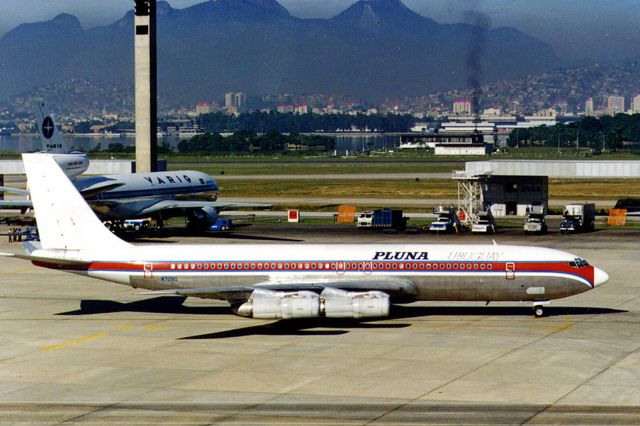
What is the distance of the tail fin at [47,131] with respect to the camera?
102m

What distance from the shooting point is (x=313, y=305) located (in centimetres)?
4969

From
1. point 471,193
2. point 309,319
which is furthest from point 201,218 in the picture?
point 309,319

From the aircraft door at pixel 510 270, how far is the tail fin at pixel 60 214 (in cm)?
2035

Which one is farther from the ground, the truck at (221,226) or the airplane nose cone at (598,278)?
the airplane nose cone at (598,278)

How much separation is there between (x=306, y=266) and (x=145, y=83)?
239 ft

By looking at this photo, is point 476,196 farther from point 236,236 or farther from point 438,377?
point 438,377

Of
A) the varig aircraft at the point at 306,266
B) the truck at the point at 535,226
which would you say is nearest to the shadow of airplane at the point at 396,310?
the varig aircraft at the point at 306,266

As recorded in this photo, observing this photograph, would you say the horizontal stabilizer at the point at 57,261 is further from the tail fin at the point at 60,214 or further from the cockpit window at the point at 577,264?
the cockpit window at the point at 577,264

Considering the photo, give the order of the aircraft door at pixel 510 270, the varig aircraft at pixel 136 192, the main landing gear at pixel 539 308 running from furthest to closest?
the varig aircraft at pixel 136 192 < the main landing gear at pixel 539 308 < the aircraft door at pixel 510 270

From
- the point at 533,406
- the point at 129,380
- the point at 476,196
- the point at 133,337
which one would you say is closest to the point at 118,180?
the point at 476,196

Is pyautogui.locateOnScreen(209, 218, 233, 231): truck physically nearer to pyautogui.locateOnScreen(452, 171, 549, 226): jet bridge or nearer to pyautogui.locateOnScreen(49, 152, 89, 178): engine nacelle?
pyautogui.locateOnScreen(49, 152, 89, 178): engine nacelle

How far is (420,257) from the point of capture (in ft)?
174

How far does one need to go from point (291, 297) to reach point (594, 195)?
10674 cm

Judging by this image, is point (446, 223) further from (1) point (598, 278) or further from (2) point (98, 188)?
(1) point (598, 278)
